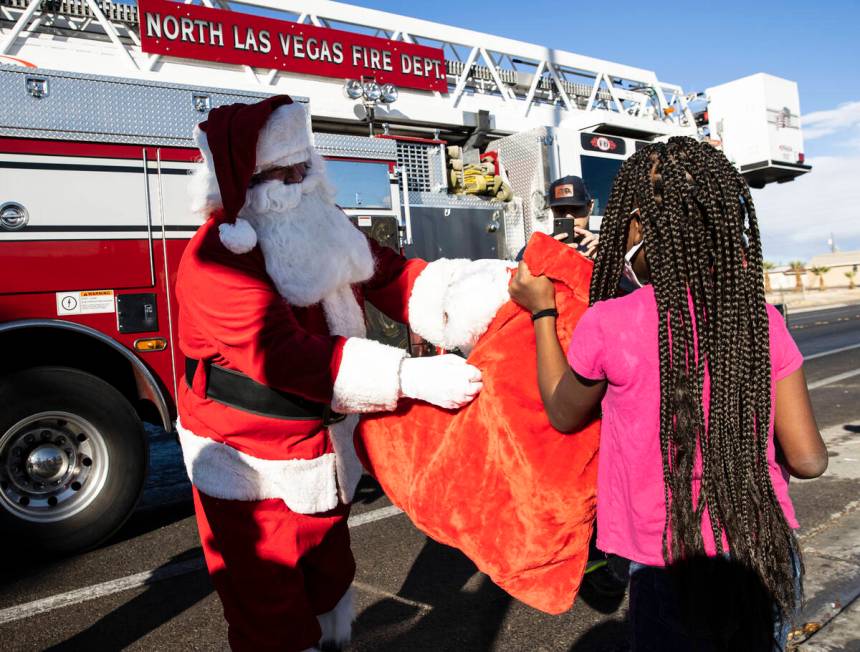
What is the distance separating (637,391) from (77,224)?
3553 mm

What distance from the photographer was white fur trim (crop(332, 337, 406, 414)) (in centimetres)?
194

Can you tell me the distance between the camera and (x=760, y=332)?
1493 mm

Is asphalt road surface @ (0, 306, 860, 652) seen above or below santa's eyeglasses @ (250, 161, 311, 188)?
below

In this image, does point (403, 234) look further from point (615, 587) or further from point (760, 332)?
point (760, 332)

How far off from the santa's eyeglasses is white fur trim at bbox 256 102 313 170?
0.02 meters

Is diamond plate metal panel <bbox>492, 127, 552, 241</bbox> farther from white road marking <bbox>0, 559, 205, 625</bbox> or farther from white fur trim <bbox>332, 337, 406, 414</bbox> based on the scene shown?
white fur trim <bbox>332, 337, 406, 414</bbox>

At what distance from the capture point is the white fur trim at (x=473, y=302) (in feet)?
7.13

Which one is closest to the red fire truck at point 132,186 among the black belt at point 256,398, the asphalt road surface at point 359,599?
the asphalt road surface at point 359,599

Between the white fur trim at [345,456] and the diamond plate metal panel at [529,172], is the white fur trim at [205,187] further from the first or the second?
the diamond plate metal panel at [529,172]

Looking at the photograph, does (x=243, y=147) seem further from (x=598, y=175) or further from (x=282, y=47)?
(x=282, y=47)

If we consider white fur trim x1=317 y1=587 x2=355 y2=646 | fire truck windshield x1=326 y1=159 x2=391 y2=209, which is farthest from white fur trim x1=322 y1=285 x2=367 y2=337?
fire truck windshield x1=326 y1=159 x2=391 y2=209

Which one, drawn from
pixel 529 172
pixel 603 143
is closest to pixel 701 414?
pixel 529 172

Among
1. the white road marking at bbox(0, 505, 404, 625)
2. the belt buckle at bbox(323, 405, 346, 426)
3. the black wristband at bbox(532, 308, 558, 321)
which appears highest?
the black wristband at bbox(532, 308, 558, 321)

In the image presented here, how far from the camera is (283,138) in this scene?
220cm
